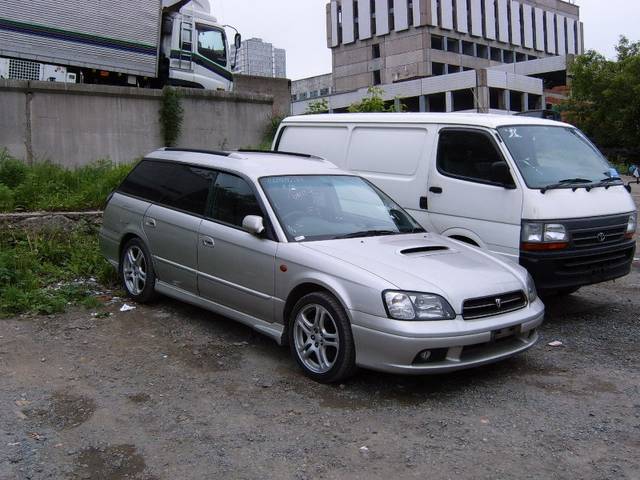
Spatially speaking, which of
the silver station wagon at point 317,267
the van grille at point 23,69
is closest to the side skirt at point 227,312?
the silver station wagon at point 317,267

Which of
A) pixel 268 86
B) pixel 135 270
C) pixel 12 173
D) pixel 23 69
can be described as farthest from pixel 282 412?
pixel 268 86

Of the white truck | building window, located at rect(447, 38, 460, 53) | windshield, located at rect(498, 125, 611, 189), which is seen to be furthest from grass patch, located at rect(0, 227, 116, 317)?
building window, located at rect(447, 38, 460, 53)

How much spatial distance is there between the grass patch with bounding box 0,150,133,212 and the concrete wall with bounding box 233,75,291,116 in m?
9.61

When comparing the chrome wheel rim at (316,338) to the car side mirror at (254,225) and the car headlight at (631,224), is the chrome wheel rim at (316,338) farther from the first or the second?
the car headlight at (631,224)

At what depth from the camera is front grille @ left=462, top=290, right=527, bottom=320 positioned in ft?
15.6

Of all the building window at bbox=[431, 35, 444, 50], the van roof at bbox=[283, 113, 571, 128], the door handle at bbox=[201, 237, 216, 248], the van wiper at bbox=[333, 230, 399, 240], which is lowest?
the door handle at bbox=[201, 237, 216, 248]

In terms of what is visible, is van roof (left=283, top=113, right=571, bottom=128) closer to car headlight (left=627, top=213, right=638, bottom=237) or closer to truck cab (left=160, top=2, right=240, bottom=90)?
car headlight (left=627, top=213, right=638, bottom=237)

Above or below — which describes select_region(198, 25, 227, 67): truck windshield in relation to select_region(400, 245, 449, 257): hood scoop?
above

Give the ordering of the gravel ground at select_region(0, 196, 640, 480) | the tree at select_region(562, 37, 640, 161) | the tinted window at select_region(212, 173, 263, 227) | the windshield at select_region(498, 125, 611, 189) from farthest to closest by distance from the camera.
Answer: the tree at select_region(562, 37, 640, 161) < the windshield at select_region(498, 125, 611, 189) < the tinted window at select_region(212, 173, 263, 227) < the gravel ground at select_region(0, 196, 640, 480)

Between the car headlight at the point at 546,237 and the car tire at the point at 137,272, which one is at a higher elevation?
the car headlight at the point at 546,237

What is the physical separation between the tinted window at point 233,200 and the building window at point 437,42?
81.1m

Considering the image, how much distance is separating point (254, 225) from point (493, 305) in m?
1.96

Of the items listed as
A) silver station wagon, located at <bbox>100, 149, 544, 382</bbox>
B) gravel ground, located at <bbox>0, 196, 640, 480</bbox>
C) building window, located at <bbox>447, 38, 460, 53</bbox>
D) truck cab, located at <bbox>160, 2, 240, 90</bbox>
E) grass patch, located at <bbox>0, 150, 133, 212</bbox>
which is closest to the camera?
gravel ground, located at <bbox>0, 196, 640, 480</bbox>

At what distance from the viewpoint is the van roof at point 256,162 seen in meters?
6.14
